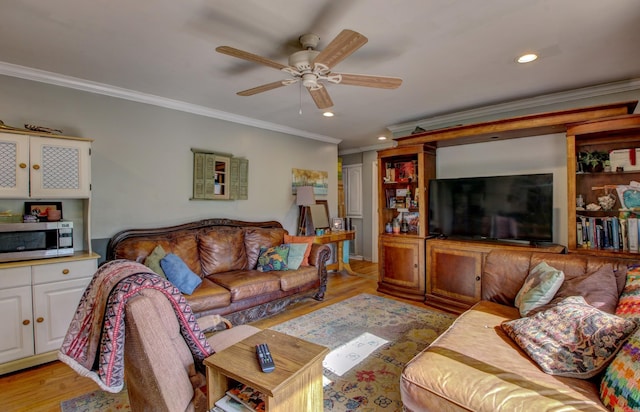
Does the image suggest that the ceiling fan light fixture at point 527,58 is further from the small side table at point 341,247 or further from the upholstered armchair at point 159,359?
the small side table at point 341,247

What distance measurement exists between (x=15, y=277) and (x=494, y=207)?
4632 millimetres

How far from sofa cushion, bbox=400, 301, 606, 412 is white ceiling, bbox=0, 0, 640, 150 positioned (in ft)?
6.67

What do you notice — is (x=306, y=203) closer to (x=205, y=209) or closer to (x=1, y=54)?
(x=205, y=209)

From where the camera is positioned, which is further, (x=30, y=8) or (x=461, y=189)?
(x=461, y=189)

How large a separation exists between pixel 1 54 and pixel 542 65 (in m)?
4.52

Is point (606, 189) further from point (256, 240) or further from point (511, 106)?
point (256, 240)

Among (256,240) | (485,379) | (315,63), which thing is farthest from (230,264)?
(485,379)

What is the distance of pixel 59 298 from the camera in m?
2.56

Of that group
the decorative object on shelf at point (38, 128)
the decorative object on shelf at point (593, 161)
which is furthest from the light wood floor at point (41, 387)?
the decorative object on shelf at point (593, 161)

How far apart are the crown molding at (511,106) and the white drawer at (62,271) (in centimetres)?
416

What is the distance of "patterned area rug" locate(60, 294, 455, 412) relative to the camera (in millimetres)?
2020

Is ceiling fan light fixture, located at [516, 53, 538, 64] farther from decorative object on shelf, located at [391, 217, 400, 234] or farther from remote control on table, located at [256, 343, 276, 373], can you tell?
remote control on table, located at [256, 343, 276, 373]

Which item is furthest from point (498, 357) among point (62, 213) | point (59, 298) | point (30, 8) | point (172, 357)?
point (62, 213)

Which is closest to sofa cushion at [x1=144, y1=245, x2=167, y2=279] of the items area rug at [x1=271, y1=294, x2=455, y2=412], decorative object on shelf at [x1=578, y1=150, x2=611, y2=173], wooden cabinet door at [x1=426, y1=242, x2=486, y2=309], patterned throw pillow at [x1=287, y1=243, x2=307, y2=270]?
area rug at [x1=271, y1=294, x2=455, y2=412]
